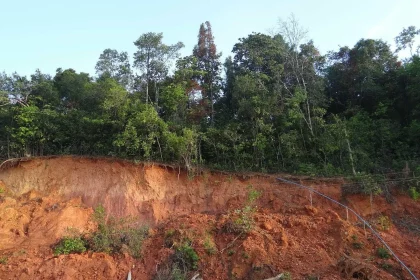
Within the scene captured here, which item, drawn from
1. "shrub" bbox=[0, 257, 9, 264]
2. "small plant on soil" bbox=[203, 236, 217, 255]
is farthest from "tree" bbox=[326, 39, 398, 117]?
"shrub" bbox=[0, 257, 9, 264]

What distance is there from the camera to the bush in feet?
43.3

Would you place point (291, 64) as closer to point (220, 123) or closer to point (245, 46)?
point (245, 46)

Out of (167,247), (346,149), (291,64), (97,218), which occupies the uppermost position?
(291,64)

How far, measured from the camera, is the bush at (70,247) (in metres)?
13.2

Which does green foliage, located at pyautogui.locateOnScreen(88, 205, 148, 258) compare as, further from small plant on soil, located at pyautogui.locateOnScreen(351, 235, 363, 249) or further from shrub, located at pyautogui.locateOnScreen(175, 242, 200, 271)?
small plant on soil, located at pyautogui.locateOnScreen(351, 235, 363, 249)

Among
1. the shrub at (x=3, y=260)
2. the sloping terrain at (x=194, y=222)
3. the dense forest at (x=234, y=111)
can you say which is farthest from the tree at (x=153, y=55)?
the shrub at (x=3, y=260)

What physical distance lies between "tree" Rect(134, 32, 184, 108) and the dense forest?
0.05m

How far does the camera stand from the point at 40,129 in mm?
17141

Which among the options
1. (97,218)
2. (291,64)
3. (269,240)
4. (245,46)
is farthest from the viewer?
(245,46)

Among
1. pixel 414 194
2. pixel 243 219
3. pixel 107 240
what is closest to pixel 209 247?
pixel 243 219

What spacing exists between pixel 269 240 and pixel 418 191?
21.4ft

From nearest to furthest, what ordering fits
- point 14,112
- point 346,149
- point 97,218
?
point 97,218 < point 346,149 < point 14,112

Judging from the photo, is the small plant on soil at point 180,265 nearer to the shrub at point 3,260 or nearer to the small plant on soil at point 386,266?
the shrub at point 3,260

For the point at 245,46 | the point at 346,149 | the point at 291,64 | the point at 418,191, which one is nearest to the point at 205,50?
the point at 245,46
